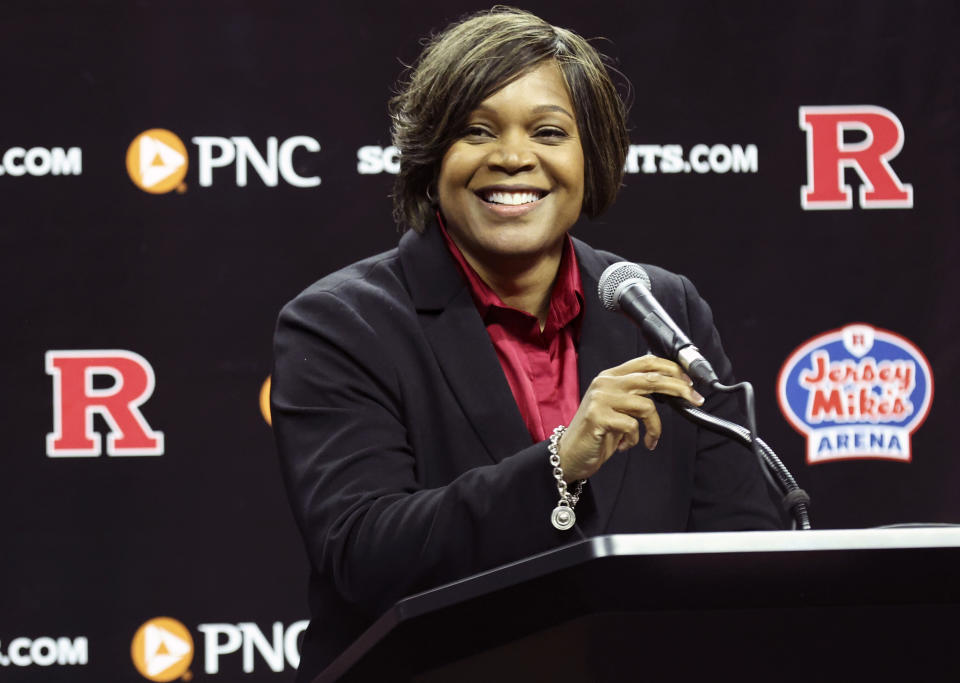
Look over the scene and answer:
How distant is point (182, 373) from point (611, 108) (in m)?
1.16

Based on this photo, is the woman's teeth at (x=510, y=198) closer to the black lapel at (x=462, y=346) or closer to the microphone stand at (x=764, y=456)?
the black lapel at (x=462, y=346)

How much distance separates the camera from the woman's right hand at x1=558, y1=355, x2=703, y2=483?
1.13 metres

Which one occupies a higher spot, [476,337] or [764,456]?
[476,337]

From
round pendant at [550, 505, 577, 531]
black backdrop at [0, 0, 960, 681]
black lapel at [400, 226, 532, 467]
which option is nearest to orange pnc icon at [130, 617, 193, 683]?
black backdrop at [0, 0, 960, 681]

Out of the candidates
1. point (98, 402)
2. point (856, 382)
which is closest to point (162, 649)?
point (98, 402)

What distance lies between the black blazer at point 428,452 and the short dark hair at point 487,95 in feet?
0.30

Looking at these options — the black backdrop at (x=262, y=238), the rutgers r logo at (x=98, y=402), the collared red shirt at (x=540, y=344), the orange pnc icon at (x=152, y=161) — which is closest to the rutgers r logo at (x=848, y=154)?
the black backdrop at (x=262, y=238)

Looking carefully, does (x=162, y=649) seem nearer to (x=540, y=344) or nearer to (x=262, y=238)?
(x=262, y=238)

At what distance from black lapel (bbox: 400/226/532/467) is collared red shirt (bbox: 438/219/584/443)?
0.04m

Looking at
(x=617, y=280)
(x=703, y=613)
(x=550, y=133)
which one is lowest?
(x=703, y=613)

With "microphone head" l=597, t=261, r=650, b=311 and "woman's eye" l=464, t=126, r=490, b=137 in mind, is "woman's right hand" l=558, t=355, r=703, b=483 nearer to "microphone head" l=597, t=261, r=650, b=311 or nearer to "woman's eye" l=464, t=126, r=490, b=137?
"microphone head" l=597, t=261, r=650, b=311

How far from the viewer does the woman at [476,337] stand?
149 cm

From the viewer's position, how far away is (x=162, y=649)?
251 centimetres

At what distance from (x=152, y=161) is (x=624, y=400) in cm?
167
